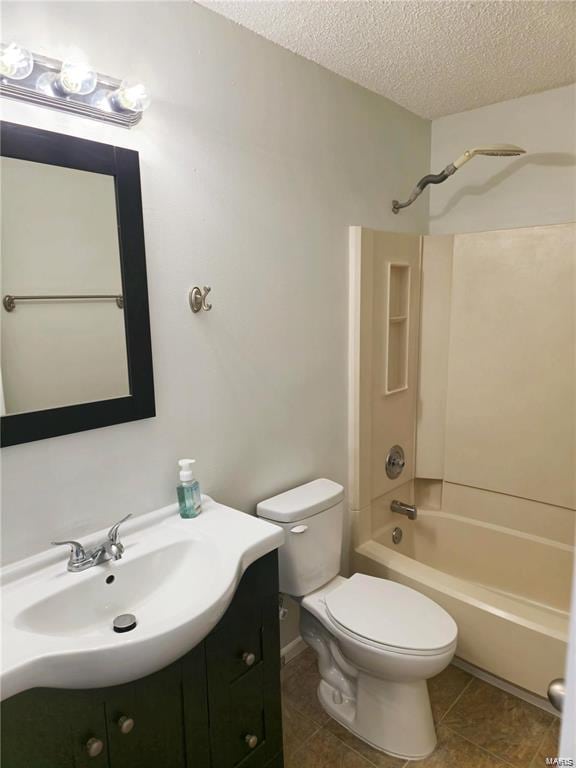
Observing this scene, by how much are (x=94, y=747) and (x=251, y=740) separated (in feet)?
1.81

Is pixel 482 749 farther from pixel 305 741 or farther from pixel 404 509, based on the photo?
pixel 404 509

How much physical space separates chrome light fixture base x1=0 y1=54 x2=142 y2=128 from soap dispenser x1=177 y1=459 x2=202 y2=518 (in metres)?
0.97

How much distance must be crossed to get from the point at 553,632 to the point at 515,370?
1.15 m

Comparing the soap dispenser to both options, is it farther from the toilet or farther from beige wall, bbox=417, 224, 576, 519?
beige wall, bbox=417, 224, 576, 519

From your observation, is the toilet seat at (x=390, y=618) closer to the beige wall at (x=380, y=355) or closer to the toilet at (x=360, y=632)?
the toilet at (x=360, y=632)

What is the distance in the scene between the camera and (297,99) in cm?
180

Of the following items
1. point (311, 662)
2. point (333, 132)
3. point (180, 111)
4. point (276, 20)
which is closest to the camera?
point (180, 111)

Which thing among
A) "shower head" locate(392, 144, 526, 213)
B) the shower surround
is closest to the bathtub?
the shower surround

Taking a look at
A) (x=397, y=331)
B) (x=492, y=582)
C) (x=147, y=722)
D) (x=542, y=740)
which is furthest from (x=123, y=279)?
(x=492, y=582)

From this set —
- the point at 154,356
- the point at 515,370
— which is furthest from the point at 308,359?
the point at 515,370

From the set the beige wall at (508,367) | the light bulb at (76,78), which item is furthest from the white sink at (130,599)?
the beige wall at (508,367)

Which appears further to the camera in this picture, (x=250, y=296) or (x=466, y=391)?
(x=466, y=391)

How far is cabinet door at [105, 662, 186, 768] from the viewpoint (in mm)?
1049

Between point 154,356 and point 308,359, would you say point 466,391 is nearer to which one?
point 308,359
